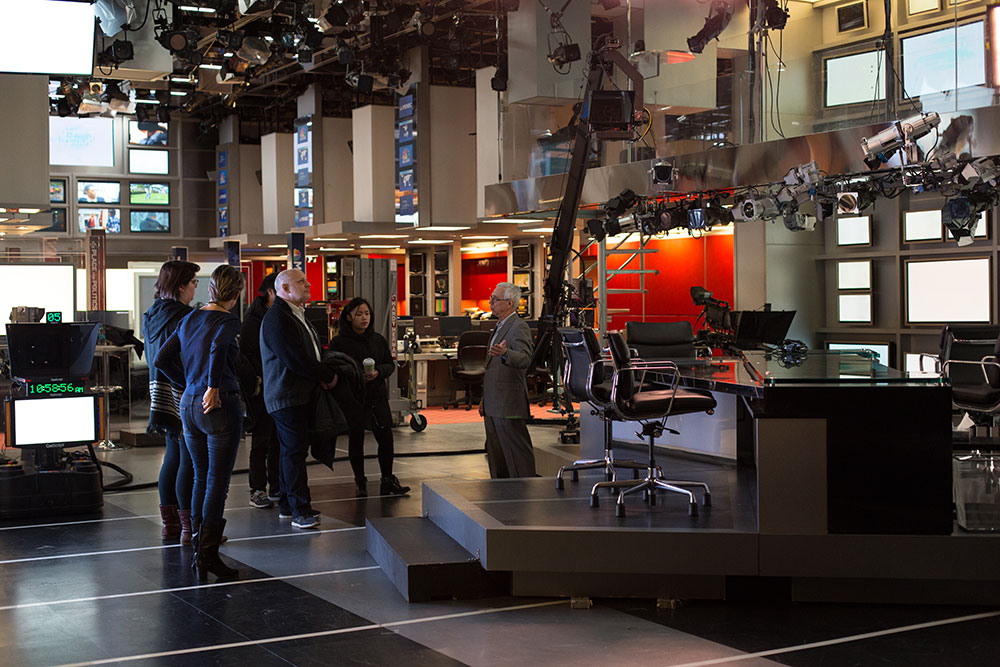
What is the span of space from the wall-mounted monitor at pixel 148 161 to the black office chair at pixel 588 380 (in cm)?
2007

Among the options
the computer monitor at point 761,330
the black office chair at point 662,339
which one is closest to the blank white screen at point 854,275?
the computer monitor at point 761,330

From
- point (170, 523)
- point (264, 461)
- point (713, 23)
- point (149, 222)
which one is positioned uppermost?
point (713, 23)

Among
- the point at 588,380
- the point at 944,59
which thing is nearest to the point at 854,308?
the point at 944,59

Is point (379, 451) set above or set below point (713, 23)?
below

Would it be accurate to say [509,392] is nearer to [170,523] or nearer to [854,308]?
[170,523]

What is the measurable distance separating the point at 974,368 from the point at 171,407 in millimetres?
6431

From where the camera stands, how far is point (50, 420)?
7164 mm

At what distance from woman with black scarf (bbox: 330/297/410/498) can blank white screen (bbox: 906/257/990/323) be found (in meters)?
8.44

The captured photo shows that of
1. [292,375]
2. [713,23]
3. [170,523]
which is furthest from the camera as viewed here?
[713,23]

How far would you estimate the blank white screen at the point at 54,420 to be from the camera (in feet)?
23.3

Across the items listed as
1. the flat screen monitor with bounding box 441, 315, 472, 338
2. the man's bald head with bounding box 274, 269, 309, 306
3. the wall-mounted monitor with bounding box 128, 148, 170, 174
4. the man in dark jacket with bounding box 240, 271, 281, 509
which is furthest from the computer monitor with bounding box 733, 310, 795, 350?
the wall-mounted monitor with bounding box 128, 148, 170, 174

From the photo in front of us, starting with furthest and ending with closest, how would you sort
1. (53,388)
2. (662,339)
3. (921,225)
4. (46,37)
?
(921,225) < (662,339) < (53,388) < (46,37)

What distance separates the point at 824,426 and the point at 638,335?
472 centimetres

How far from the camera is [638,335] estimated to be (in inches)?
376
